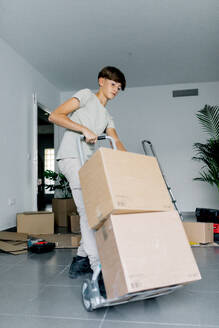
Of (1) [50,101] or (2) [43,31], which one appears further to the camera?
(1) [50,101]

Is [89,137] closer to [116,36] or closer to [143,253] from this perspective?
[143,253]

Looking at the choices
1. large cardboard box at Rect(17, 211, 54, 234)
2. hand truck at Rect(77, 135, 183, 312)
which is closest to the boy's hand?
hand truck at Rect(77, 135, 183, 312)

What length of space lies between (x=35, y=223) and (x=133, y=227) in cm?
250

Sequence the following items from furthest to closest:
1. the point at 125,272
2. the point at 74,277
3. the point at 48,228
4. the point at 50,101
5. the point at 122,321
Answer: the point at 50,101 → the point at 48,228 → the point at 74,277 → the point at 122,321 → the point at 125,272

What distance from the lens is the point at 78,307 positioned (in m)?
1.44

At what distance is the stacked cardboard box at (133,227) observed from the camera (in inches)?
45.7

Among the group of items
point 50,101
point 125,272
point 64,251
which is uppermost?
point 50,101

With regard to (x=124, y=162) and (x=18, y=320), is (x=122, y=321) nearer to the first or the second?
(x=18, y=320)

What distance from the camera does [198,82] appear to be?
5566 millimetres

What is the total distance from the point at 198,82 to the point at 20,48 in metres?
3.27

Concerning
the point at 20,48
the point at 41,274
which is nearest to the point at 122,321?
the point at 41,274

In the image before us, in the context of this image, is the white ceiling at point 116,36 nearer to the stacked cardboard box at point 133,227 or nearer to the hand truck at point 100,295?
the stacked cardboard box at point 133,227

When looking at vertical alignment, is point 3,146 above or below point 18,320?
above

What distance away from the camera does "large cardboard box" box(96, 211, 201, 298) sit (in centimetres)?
114
